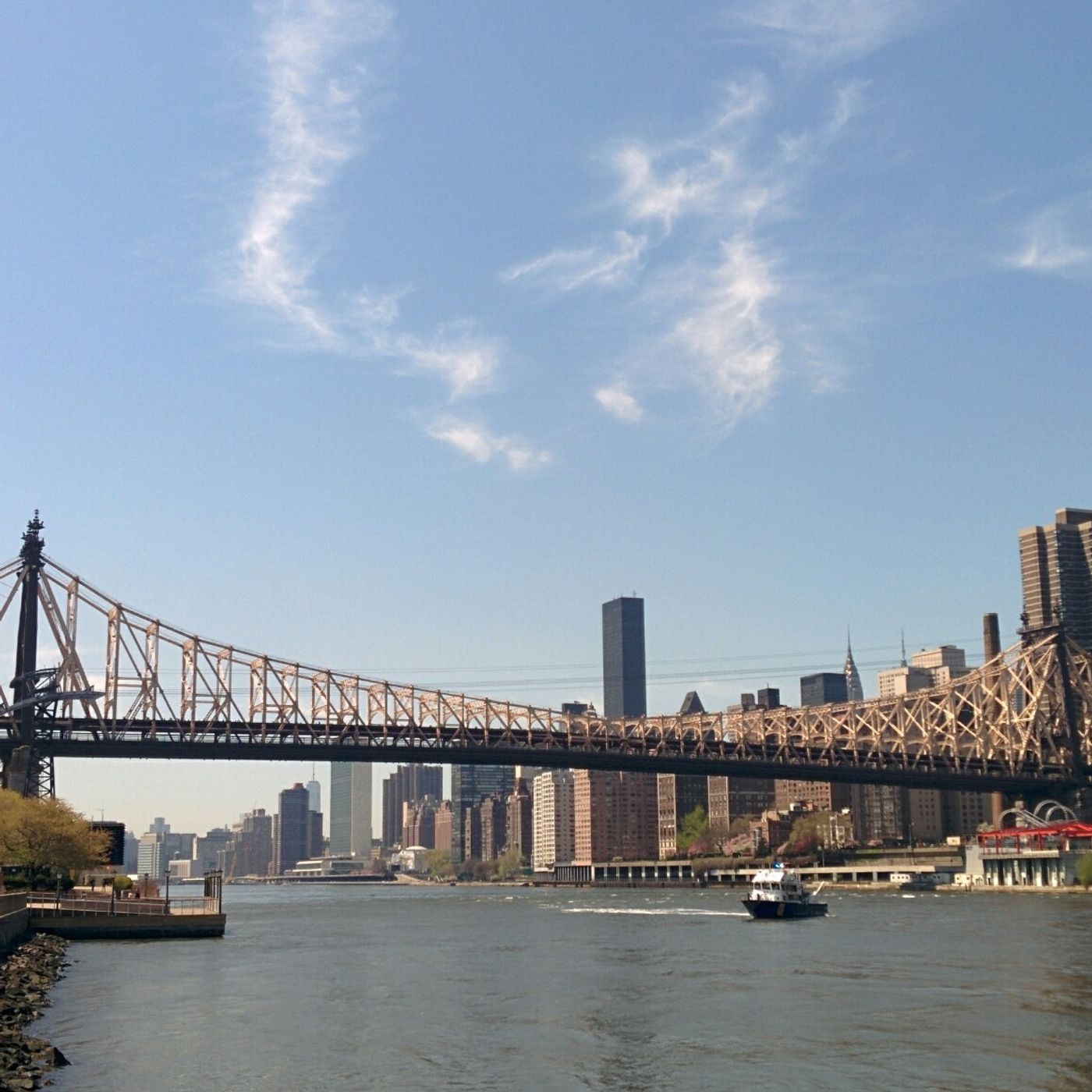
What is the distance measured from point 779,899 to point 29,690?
7026 centimetres

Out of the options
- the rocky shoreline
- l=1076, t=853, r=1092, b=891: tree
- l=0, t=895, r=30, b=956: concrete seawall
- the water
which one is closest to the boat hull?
the water

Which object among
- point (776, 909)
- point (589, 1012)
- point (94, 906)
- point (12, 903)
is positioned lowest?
point (776, 909)

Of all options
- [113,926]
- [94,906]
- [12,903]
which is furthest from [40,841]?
[12,903]

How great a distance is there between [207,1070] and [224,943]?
47744 mm

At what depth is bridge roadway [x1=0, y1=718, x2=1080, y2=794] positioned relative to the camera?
458 feet

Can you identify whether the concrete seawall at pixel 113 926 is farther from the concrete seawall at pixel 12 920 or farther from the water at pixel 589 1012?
the concrete seawall at pixel 12 920

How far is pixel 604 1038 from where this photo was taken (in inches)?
1848

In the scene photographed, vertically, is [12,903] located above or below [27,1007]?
above

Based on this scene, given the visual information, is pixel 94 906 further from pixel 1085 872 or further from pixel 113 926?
pixel 1085 872

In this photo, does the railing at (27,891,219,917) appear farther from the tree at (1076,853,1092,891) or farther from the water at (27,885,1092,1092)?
the tree at (1076,853,1092,891)

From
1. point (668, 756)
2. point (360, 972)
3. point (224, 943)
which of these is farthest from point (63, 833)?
point (668, 756)

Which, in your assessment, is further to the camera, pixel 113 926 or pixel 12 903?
pixel 113 926

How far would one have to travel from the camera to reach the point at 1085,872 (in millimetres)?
150875

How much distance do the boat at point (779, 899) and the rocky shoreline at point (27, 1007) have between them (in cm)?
5257
